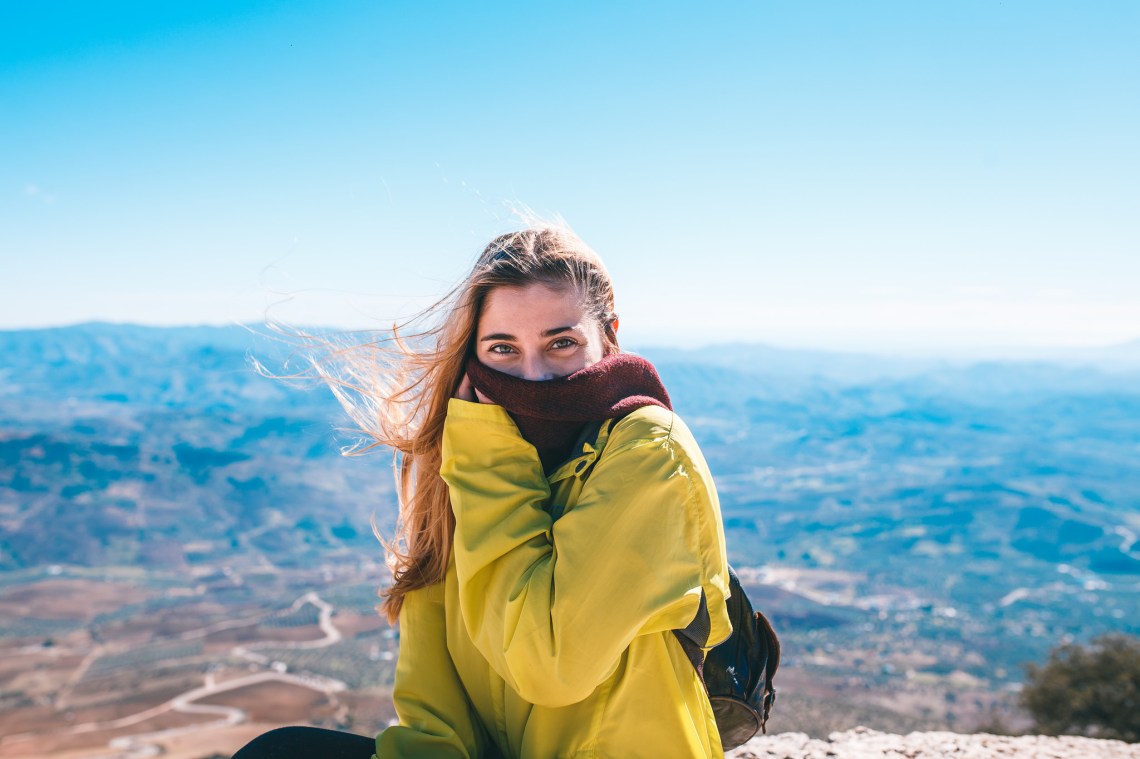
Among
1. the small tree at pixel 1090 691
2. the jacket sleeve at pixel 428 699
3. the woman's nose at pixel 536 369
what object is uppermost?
the woman's nose at pixel 536 369

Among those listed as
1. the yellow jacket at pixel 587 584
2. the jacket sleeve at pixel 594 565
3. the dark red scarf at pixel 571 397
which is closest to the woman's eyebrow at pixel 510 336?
the dark red scarf at pixel 571 397

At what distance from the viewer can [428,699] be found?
98.1 inches

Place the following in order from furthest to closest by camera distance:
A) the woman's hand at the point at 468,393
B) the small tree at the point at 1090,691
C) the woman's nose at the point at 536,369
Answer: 1. the small tree at the point at 1090,691
2. the woman's hand at the point at 468,393
3. the woman's nose at the point at 536,369

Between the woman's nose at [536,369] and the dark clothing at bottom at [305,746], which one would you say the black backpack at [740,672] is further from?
the dark clothing at bottom at [305,746]

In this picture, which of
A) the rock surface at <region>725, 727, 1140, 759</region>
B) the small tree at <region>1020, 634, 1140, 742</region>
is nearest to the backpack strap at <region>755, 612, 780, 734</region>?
the rock surface at <region>725, 727, 1140, 759</region>

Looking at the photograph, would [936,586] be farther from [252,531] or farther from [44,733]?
[252,531]

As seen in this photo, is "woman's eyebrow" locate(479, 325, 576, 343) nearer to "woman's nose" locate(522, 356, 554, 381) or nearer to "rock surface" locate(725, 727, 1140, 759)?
"woman's nose" locate(522, 356, 554, 381)

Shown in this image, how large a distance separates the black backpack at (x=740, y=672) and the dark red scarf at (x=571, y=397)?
68 cm

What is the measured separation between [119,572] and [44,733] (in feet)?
357

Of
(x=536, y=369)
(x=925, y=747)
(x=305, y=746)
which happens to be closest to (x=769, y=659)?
(x=536, y=369)

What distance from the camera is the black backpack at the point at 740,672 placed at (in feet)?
8.24

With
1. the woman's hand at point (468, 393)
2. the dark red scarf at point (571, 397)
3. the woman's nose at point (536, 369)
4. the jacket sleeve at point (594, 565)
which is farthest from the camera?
the woman's hand at point (468, 393)

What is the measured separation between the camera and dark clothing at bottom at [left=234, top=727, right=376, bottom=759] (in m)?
2.48

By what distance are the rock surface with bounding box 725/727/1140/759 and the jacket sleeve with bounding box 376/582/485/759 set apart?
122 inches
